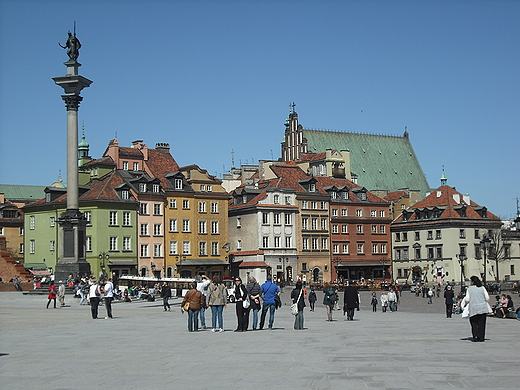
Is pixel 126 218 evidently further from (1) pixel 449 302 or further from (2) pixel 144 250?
(1) pixel 449 302

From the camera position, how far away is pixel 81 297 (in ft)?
150

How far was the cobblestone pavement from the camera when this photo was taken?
14.3 metres

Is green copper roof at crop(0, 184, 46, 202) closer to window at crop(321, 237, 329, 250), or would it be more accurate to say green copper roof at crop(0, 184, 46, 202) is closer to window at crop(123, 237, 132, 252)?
window at crop(123, 237, 132, 252)

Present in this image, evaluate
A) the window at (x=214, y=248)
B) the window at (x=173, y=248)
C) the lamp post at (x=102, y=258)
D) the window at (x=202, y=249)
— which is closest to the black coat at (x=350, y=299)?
the lamp post at (x=102, y=258)

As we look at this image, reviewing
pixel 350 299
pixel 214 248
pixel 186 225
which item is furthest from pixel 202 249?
pixel 350 299

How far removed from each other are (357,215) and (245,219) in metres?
15.3

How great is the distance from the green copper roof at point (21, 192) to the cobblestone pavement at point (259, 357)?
98.5m

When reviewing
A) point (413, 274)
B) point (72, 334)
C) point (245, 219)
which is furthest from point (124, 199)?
point (72, 334)

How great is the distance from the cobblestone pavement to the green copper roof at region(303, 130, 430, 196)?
3693 inches

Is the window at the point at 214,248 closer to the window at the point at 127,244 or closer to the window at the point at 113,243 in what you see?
the window at the point at 127,244

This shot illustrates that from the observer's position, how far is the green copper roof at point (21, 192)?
123 metres

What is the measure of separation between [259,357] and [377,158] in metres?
109

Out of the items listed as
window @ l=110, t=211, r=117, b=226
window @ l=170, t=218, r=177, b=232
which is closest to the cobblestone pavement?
window @ l=110, t=211, r=117, b=226

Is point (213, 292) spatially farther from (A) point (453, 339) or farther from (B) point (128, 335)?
(A) point (453, 339)
